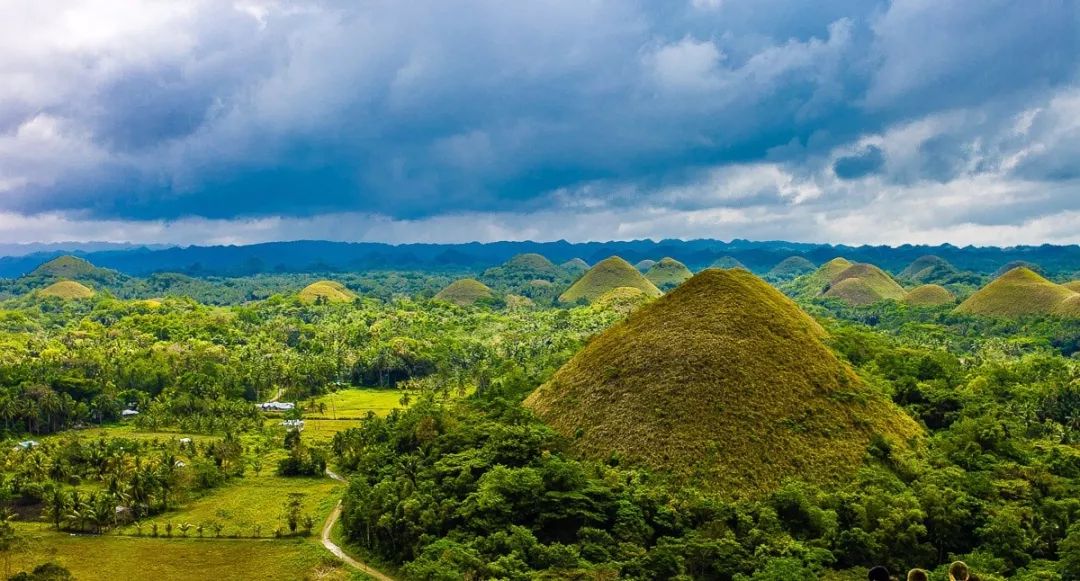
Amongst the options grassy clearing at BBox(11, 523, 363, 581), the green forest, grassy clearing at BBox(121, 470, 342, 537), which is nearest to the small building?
the green forest

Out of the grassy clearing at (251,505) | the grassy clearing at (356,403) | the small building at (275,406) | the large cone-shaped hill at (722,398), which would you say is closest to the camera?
the large cone-shaped hill at (722,398)

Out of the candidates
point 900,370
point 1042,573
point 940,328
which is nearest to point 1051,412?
point 900,370

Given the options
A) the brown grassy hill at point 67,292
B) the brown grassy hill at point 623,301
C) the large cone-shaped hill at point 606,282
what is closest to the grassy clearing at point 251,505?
the brown grassy hill at point 623,301

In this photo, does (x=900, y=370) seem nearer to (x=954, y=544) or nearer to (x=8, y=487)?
(x=954, y=544)

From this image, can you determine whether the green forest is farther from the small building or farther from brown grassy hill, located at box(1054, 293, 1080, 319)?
brown grassy hill, located at box(1054, 293, 1080, 319)

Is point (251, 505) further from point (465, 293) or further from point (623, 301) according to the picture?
point (465, 293)

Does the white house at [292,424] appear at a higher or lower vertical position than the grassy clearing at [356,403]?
higher

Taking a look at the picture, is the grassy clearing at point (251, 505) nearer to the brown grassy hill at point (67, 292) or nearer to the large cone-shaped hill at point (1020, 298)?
the large cone-shaped hill at point (1020, 298)
